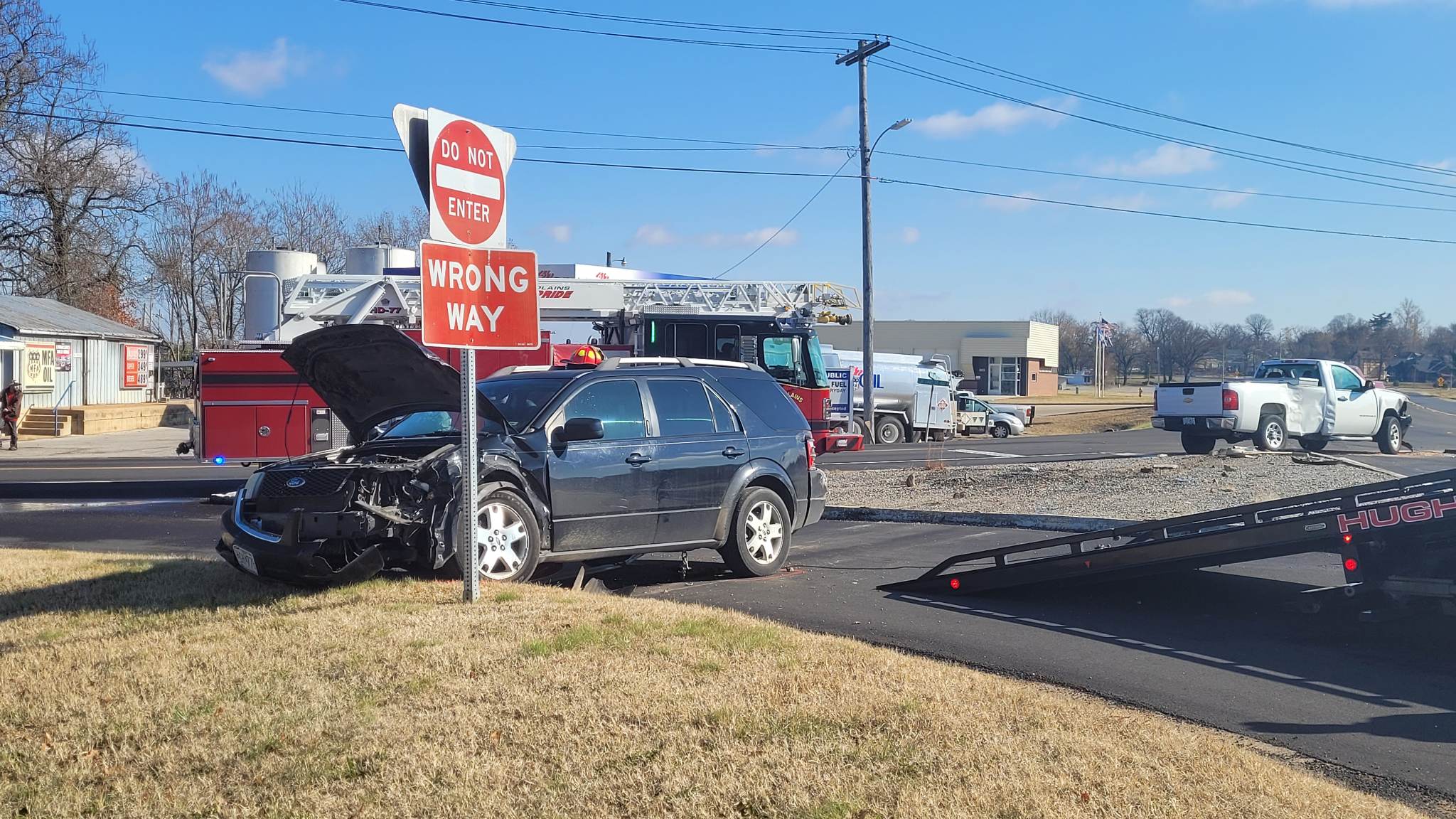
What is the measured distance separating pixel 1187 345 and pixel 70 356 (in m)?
77.7

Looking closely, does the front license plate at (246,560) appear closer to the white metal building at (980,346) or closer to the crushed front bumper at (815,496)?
the crushed front bumper at (815,496)

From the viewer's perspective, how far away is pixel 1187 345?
89.9m

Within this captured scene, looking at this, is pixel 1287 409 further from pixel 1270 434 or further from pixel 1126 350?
pixel 1126 350

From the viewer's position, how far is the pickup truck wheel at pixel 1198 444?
23391 mm

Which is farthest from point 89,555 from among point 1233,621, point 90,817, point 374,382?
point 1233,621

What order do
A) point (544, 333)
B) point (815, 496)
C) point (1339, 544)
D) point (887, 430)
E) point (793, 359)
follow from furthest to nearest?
point (887, 430)
point (793, 359)
point (544, 333)
point (815, 496)
point (1339, 544)

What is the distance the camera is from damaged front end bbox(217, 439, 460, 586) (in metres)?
7.16

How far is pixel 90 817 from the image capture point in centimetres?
403

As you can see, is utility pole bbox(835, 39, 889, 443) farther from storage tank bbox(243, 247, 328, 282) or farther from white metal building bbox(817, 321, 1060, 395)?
white metal building bbox(817, 321, 1060, 395)

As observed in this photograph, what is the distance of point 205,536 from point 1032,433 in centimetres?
3290

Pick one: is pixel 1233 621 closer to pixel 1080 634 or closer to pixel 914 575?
pixel 1080 634

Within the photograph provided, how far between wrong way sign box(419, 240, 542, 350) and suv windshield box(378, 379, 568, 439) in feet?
4.17

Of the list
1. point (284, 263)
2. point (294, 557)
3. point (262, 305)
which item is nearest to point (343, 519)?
point (294, 557)

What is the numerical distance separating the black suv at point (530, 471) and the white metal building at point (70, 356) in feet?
101
